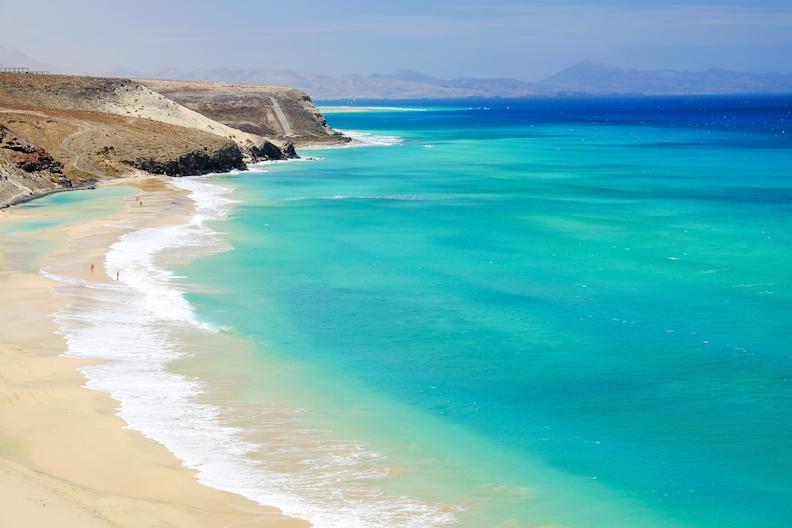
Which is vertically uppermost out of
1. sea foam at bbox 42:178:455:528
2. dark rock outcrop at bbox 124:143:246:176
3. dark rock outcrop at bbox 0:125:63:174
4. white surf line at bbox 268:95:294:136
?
white surf line at bbox 268:95:294:136

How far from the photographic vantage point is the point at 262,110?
95750 millimetres

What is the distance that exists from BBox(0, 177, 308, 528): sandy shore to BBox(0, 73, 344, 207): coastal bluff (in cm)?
2502

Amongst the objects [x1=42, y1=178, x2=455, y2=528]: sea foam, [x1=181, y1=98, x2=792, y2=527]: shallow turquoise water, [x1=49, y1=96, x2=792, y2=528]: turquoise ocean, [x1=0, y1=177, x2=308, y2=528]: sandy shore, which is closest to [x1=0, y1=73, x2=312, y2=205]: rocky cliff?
[x1=181, y1=98, x2=792, y2=527]: shallow turquoise water

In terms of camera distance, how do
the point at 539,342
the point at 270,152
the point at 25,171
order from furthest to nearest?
the point at 270,152, the point at 25,171, the point at 539,342

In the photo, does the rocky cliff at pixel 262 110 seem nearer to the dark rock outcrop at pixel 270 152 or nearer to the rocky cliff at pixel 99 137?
the dark rock outcrop at pixel 270 152

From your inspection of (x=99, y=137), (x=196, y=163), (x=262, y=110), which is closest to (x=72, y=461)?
(x=99, y=137)

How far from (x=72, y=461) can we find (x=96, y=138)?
4774 centimetres

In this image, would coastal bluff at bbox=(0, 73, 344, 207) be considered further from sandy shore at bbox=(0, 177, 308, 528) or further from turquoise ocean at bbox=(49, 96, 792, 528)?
sandy shore at bbox=(0, 177, 308, 528)

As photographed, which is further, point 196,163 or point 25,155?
point 196,163

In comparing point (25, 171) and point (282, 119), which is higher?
point (282, 119)

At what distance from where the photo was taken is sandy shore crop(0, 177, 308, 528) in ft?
36.8

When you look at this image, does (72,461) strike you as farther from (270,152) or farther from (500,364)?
(270,152)

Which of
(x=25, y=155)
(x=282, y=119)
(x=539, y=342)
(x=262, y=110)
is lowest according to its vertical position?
(x=539, y=342)

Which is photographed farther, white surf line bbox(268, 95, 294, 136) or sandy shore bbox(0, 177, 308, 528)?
white surf line bbox(268, 95, 294, 136)
